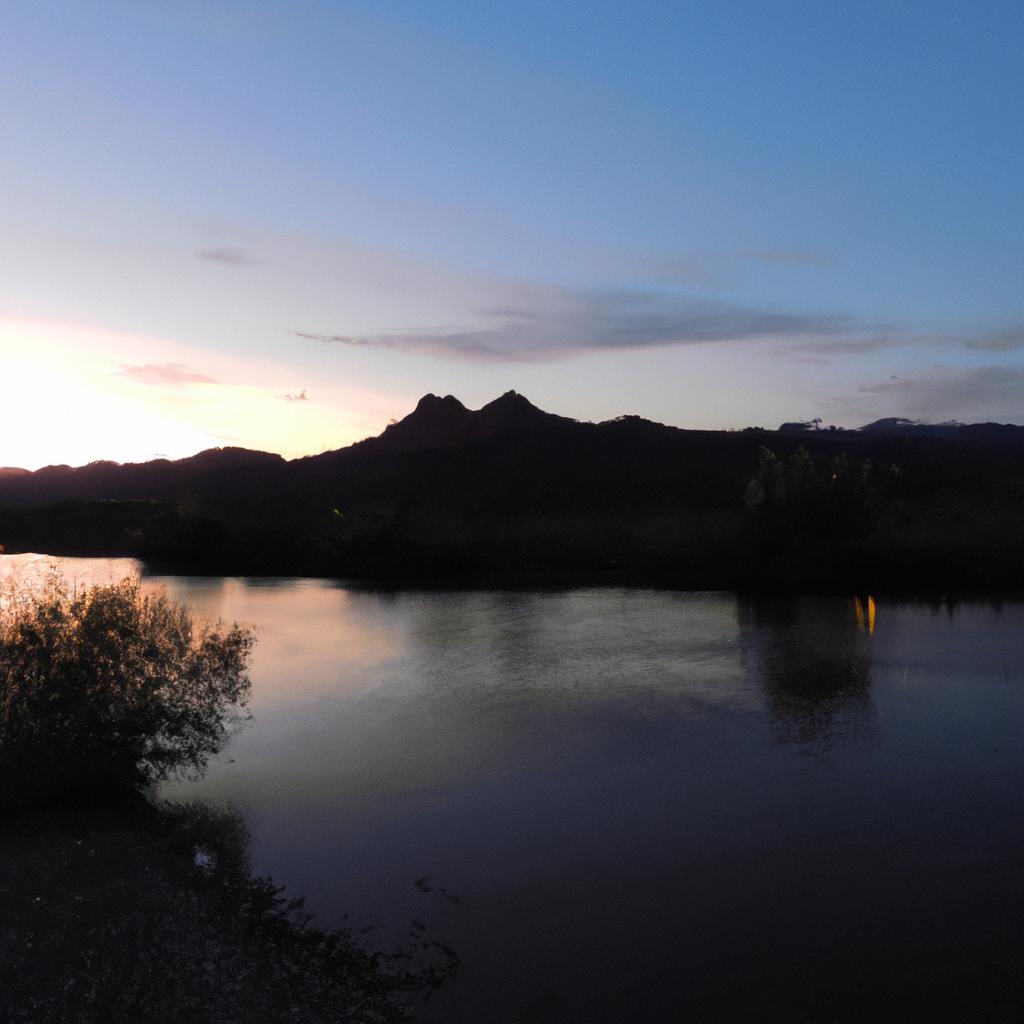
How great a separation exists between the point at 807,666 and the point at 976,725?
742cm

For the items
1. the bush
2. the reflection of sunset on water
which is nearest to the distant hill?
the reflection of sunset on water

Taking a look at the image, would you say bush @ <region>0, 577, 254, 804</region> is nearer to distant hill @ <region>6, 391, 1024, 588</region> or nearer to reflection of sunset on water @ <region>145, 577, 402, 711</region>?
reflection of sunset on water @ <region>145, 577, 402, 711</region>

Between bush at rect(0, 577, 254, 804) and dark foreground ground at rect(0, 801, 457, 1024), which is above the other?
bush at rect(0, 577, 254, 804)

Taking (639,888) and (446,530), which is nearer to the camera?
(639,888)

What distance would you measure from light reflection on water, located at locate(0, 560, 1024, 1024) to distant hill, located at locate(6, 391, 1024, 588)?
25.5 meters

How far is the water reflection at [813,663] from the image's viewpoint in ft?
68.6

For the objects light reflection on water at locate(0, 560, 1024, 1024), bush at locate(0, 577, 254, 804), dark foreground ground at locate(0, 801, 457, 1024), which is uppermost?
bush at locate(0, 577, 254, 804)

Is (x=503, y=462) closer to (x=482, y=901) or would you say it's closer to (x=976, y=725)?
(x=976, y=725)

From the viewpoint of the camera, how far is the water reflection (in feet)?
68.6

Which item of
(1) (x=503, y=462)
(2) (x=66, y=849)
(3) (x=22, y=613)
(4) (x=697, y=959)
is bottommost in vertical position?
(4) (x=697, y=959)

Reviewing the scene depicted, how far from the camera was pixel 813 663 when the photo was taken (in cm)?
2864

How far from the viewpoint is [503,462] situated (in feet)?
378

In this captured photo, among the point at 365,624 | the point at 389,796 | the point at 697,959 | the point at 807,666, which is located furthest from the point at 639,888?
the point at 365,624

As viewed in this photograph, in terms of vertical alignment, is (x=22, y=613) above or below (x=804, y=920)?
above
